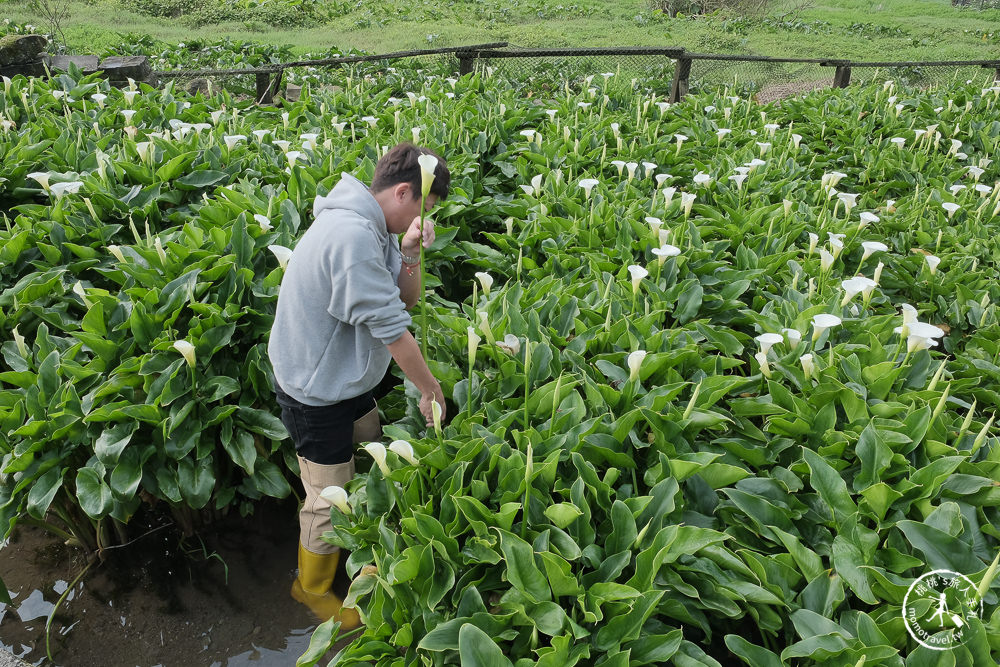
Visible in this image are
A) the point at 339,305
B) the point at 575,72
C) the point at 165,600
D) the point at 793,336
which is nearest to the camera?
the point at 339,305

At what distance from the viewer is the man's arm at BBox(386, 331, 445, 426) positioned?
2.32 m

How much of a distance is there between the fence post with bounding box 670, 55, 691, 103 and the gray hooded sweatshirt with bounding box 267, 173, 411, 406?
6870 mm

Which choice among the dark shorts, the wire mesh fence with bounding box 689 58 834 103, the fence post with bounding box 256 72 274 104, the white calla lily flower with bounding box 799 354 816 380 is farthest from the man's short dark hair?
the wire mesh fence with bounding box 689 58 834 103

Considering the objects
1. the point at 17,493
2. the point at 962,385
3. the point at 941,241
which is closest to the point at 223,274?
the point at 17,493

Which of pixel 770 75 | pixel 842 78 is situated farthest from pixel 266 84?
pixel 770 75

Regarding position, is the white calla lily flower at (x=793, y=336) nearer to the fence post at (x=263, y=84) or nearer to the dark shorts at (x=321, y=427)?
the dark shorts at (x=321, y=427)

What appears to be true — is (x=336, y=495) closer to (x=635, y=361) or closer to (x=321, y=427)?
(x=321, y=427)

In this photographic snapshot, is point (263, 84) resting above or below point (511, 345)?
above

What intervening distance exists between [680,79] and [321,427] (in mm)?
7310

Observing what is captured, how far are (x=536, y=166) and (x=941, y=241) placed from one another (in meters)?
2.51

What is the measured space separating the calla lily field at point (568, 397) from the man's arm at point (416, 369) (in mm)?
119

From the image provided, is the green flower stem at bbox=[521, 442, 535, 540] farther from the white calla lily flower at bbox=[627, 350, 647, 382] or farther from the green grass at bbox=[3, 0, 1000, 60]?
the green grass at bbox=[3, 0, 1000, 60]

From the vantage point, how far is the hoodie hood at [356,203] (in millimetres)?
2361

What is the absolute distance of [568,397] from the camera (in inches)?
96.1
